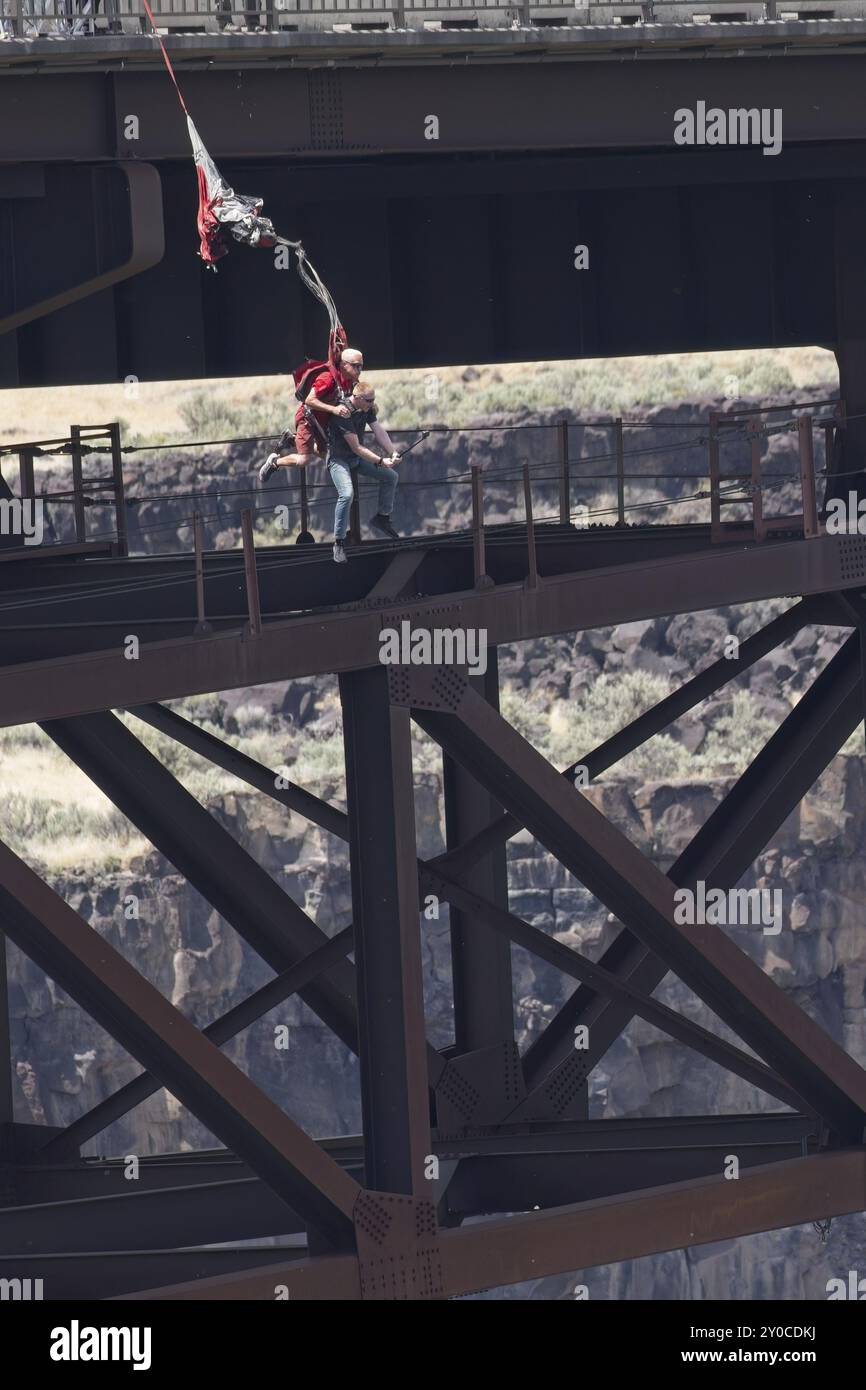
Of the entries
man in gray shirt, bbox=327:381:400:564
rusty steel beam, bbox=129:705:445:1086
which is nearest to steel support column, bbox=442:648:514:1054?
rusty steel beam, bbox=129:705:445:1086

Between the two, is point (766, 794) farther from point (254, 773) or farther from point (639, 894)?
point (254, 773)

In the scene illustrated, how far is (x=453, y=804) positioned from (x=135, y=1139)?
46229mm

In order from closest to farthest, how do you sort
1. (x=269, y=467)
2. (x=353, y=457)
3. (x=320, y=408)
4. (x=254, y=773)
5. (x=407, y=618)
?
1. (x=269, y=467)
2. (x=407, y=618)
3. (x=320, y=408)
4. (x=353, y=457)
5. (x=254, y=773)

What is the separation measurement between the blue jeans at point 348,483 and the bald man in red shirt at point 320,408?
21cm

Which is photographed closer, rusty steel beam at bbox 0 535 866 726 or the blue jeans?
rusty steel beam at bbox 0 535 866 726

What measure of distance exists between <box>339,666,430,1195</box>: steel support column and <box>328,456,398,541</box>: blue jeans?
1.75 meters

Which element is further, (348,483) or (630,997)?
Answer: (630,997)

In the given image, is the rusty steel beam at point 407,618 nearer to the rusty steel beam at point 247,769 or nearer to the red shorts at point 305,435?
the red shorts at point 305,435

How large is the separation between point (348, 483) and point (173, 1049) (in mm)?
4447

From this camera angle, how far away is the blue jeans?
16.7 metres

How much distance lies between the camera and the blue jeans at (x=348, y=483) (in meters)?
16.7

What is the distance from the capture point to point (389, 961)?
1545 centimetres

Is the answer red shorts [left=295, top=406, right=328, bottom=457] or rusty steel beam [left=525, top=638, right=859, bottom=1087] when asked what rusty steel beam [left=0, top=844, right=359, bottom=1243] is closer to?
red shorts [left=295, top=406, right=328, bottom=457]

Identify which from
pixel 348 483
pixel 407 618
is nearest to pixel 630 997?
pixel 407 618
